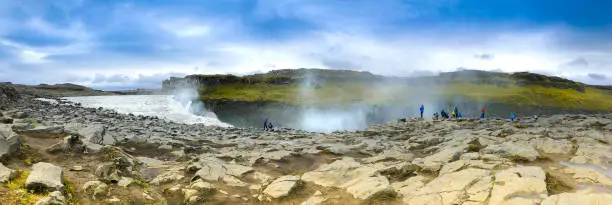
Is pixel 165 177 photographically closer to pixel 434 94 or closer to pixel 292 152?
pixel 292 152

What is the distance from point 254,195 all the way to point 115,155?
6.92 metres

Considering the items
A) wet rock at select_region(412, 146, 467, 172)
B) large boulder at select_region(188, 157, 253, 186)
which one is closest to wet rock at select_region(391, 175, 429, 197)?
wet rock at select_region(412, 146, 467, 172)

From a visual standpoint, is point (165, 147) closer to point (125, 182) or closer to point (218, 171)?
point (218, 171)

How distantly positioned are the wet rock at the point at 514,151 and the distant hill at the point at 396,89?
9648 cm

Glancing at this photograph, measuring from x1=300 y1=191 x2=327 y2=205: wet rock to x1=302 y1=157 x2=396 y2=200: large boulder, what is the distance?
3.68ft

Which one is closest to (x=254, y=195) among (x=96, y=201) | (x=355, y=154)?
(x=96, y=201)

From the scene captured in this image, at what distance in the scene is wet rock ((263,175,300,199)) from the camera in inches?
591

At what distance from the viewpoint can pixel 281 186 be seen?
15.7 meters

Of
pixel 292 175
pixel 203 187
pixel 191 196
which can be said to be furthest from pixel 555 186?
pixel 191 196

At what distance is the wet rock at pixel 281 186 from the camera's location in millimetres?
15020

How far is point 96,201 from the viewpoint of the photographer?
1148 centimetres

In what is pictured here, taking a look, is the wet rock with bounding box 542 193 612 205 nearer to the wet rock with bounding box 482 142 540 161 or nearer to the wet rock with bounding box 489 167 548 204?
the wet rock with bounding box 489 167 548 204

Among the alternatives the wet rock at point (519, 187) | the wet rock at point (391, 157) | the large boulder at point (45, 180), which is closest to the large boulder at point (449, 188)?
the wet rock at point (519, 187)

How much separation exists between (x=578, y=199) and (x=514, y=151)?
6.91 m
